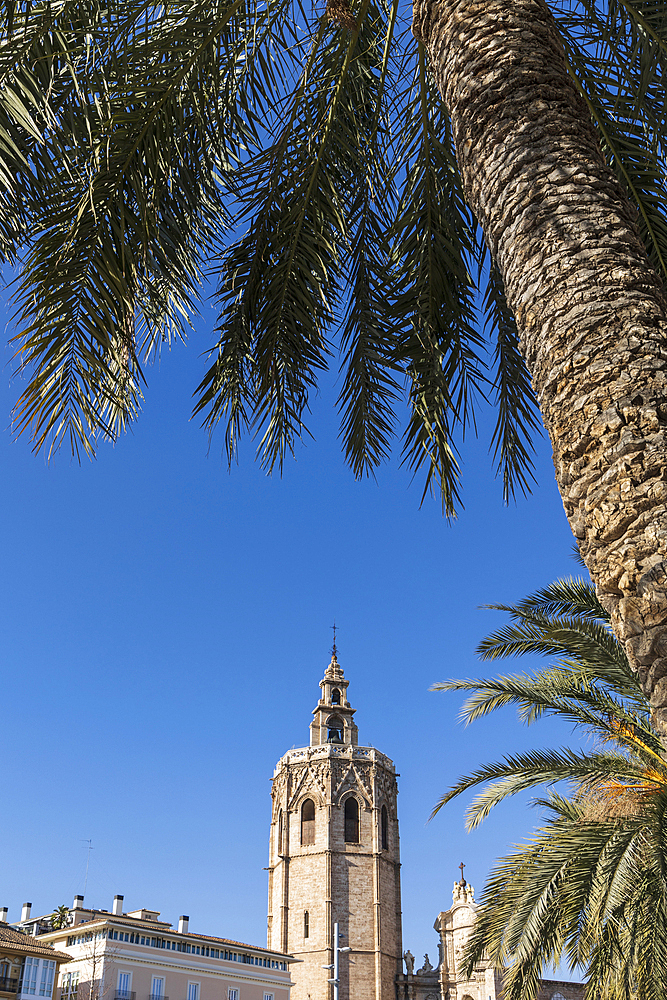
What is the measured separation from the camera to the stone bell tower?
50.2m

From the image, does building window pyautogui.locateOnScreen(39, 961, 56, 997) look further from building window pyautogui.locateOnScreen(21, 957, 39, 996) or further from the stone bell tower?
the stone bell tower

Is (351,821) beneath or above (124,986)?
above

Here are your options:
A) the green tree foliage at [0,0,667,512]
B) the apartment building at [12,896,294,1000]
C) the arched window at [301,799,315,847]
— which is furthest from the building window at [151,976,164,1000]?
the green tree foliage at [0,0,667,512]

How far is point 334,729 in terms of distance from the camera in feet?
184

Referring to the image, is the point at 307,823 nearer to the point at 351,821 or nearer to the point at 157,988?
the point at 351,821

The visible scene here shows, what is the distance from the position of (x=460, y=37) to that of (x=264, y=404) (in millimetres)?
3339

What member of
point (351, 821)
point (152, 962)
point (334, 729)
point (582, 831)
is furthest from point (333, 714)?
point (582, 831)

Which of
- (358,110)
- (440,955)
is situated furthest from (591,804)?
(440,955)

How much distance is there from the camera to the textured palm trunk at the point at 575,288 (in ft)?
8.29

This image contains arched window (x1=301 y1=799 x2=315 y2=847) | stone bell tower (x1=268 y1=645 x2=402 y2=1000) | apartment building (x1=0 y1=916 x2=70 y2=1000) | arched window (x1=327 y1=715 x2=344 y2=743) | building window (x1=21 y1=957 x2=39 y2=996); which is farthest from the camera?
arched window (x1=327 y1=715 x2=344 y2=743)

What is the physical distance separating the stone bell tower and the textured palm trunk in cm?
5122

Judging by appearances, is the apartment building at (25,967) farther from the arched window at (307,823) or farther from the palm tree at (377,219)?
the palm tree at (377,219)

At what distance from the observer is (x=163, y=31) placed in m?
5.54

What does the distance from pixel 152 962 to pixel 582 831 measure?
36.4 meters
